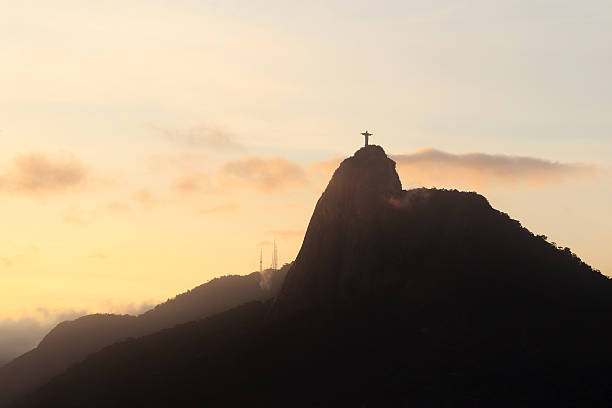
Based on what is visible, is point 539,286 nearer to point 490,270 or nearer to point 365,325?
point 490,270

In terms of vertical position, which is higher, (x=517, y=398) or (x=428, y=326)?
(x=428, y=326)

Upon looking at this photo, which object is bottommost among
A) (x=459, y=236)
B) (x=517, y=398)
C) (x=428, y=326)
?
(x=517, y=398)

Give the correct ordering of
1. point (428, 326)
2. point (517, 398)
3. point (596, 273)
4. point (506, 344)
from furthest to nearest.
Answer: point (596, 273), point (428, 326), point (506, 344), point (517, 398)

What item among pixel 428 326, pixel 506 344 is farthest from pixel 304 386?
pixel 506 344

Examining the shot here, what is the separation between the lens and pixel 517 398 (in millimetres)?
155750

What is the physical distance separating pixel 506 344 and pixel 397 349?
19.5 m

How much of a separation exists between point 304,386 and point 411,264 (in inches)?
1244

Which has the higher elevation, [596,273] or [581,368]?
[596,273]

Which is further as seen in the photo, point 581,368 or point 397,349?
point 397,349

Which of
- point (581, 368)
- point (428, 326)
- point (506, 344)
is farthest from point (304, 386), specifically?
point (581, 368)

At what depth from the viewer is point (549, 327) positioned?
172625 millimetres

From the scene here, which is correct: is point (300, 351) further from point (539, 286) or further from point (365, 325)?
point (539, 286)

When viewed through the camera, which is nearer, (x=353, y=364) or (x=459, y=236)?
(x=353, y=364)

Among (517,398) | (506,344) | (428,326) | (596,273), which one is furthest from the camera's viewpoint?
(596,273)
